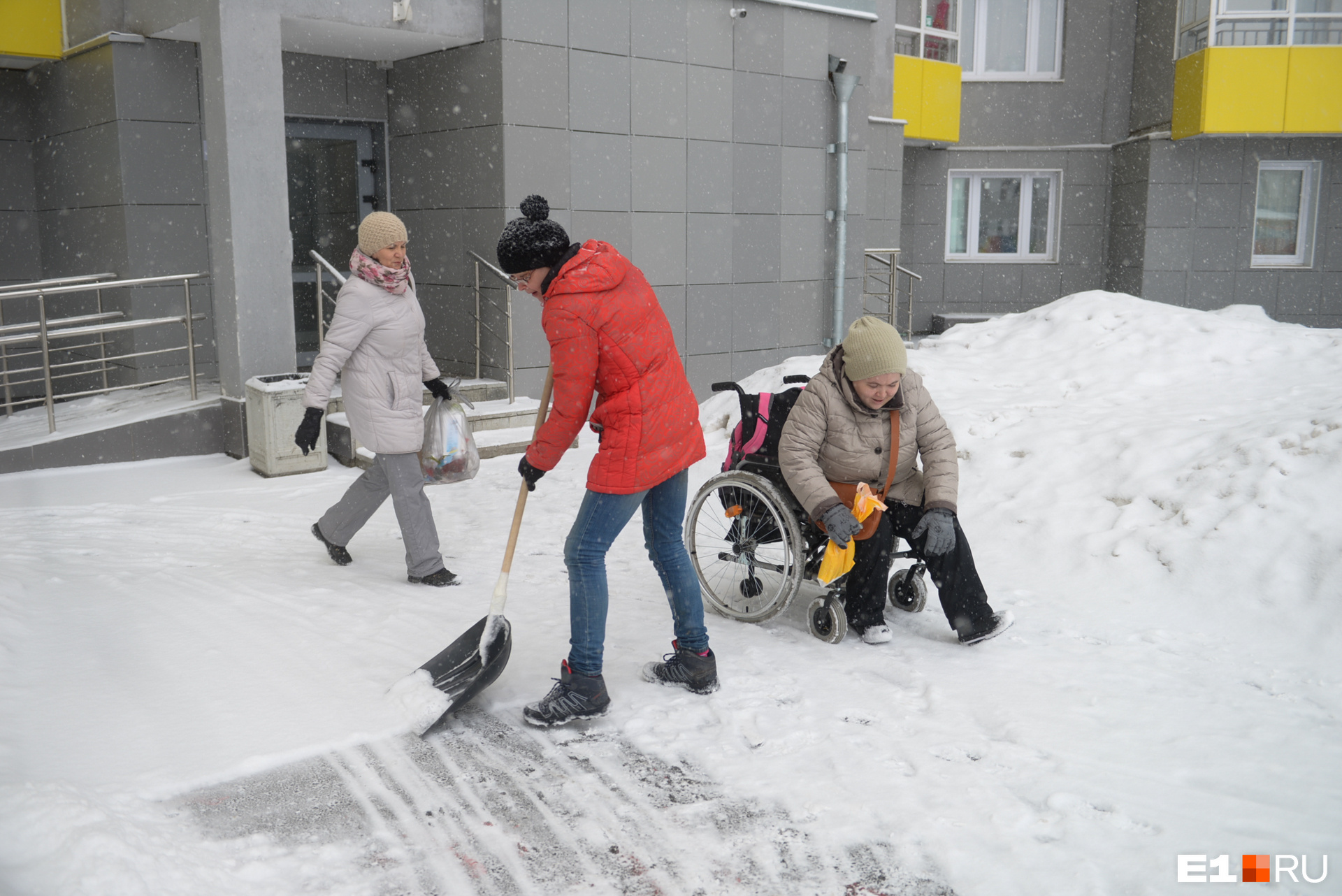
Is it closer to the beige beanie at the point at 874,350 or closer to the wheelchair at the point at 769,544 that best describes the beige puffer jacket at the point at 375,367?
the wheelchair at the point at 769,544

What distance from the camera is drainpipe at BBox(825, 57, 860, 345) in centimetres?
1077

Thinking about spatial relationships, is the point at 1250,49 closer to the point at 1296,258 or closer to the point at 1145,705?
the point at 1296,258

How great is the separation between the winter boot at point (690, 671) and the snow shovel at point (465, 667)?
1.92ft

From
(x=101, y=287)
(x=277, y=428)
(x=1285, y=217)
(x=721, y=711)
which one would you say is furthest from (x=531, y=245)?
(x=1285, y=217)

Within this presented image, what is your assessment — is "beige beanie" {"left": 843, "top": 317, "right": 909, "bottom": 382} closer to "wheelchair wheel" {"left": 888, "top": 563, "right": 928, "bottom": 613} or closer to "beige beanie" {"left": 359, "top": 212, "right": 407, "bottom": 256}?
"wheelchair wheel" {"left": 888, "top": 563, "right": 928, "bottom": 613}

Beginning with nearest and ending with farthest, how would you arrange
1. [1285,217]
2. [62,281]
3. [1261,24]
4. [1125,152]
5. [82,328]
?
[82,328]
[62,281]
[1261,24]
[1285,217]
[1125,152]

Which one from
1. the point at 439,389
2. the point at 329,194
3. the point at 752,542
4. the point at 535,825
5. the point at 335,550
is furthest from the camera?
the point at 329,194

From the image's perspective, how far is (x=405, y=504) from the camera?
4953 mm

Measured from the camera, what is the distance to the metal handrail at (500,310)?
854 centimetres

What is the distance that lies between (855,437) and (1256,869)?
212cm

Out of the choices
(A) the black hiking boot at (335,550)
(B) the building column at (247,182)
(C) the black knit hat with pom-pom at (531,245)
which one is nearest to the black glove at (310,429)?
(A) the black hiking boot at (335,550)

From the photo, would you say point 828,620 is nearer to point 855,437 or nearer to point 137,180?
point 855,437

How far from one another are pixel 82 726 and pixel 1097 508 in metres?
4.66

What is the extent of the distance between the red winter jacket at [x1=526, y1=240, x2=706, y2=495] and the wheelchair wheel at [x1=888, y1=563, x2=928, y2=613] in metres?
1.58
